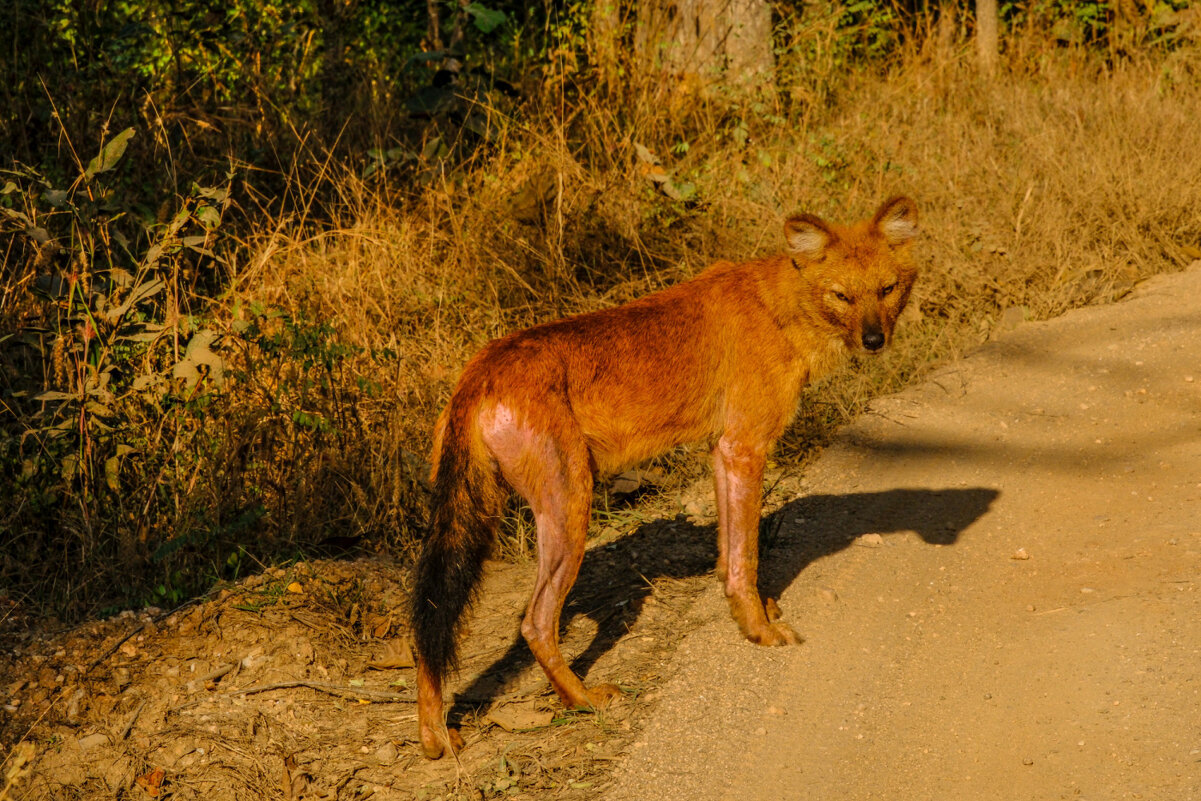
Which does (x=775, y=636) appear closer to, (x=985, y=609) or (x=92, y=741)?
(x=985, y=609)

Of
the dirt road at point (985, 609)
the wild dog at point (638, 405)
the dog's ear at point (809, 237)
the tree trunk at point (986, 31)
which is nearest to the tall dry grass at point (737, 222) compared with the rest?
the dirt road at point (985, 609)

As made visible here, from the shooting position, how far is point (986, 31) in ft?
35.6

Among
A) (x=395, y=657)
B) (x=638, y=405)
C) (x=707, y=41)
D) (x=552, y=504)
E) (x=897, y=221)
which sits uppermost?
(x=707, y=41)

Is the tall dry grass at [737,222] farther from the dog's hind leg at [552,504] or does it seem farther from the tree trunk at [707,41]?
the dog's hind leg at [552,504]

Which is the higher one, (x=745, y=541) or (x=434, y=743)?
(x=745, y=541)

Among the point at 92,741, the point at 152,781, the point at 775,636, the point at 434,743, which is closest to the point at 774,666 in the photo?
the point at 775,636

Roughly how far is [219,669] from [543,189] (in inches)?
160

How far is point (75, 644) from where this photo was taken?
4.89 m

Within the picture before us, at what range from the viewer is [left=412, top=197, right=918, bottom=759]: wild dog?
13.8 feet

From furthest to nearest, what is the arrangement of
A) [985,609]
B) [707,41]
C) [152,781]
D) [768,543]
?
[707,41], [768,543], [985,609], [152,781]

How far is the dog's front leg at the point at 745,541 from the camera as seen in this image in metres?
4.80

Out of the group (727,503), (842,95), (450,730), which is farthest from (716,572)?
(842,95)

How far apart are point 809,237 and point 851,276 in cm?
24

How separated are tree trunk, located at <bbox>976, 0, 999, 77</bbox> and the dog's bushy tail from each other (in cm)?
801
